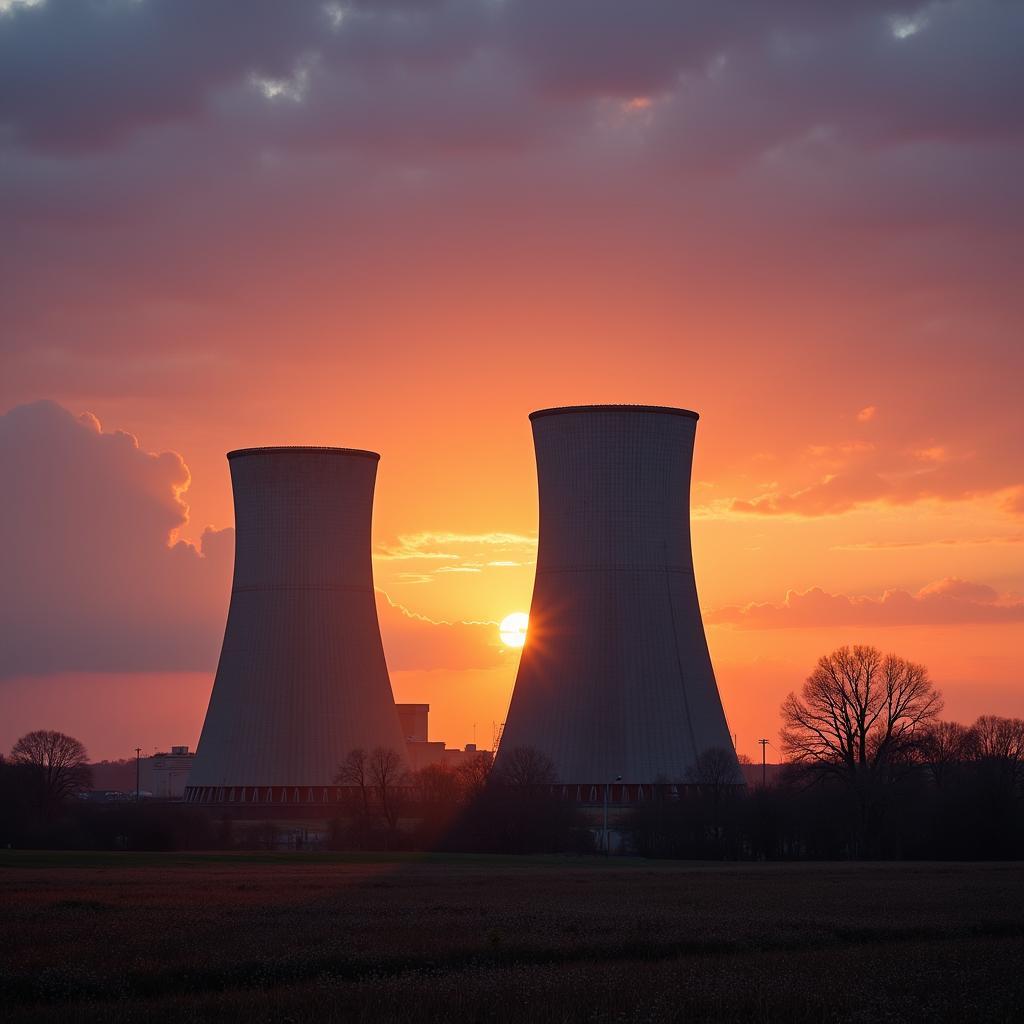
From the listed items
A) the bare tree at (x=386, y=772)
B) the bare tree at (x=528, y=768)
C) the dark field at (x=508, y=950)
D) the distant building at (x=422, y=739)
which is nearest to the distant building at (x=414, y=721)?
the distant building at (x=422, y=739)

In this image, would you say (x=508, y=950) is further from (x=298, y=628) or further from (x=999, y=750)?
(x=999, y=750)

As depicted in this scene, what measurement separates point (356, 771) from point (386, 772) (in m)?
0.79

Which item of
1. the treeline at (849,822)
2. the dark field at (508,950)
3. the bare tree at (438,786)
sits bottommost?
the dark field at (508,950)

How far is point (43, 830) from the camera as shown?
41.5 m

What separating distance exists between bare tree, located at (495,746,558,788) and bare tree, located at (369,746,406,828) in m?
4.12

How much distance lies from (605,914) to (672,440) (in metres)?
20.6

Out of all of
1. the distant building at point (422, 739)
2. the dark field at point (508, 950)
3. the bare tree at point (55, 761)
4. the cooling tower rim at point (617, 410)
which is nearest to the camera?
the dark field at point (508, 950)

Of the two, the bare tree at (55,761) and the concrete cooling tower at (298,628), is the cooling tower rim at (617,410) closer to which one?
the concrete cooling tower at (298,628)

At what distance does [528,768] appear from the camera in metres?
38.6

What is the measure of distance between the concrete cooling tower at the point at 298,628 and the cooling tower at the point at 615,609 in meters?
4.72

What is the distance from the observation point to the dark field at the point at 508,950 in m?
11.4

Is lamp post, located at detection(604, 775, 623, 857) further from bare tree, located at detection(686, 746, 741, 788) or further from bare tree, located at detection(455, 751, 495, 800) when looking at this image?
bare tree, located at detection(455, 751, 495, 800)

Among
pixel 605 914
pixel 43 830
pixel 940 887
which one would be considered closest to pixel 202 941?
pixel 605 914

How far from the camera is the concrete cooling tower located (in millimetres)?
40312
